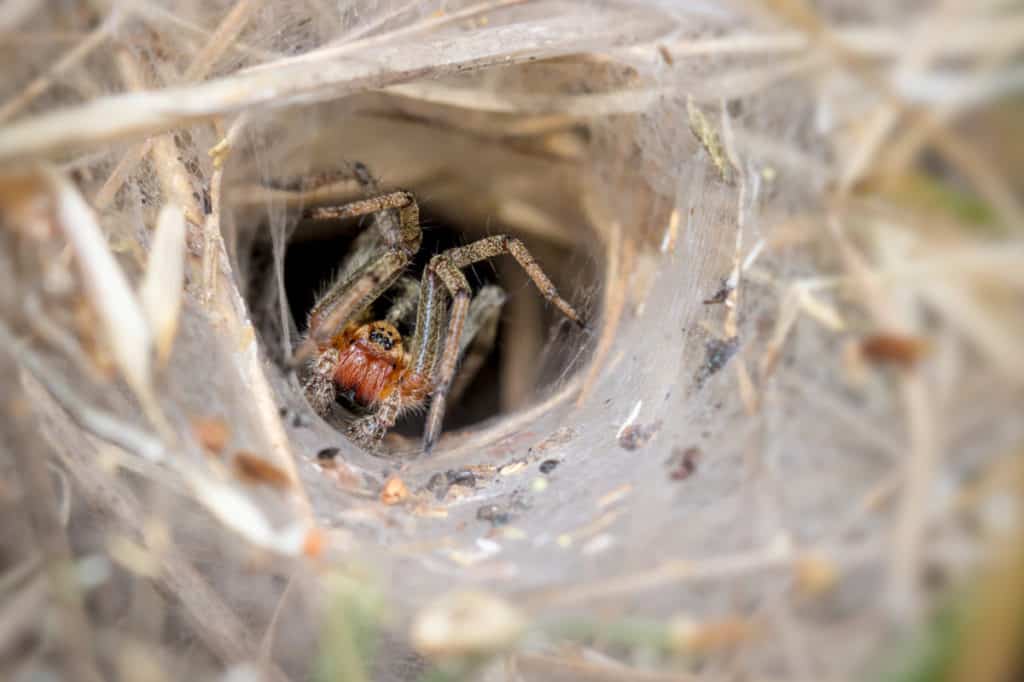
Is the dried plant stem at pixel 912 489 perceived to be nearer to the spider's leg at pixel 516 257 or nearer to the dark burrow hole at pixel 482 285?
the spider's leg at pixel 516 257

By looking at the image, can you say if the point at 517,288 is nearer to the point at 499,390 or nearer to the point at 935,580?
the point at 499,390

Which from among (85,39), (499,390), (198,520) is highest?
(499,390)

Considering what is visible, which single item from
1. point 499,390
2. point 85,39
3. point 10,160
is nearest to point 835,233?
point 10,160

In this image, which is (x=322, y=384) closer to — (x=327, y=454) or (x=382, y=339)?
(x=382, y=339)

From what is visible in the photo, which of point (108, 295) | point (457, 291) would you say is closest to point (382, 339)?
point (457, 291)

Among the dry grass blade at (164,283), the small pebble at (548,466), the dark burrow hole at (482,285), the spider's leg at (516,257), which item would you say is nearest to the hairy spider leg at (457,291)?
A: the spider's leg at (516,257)

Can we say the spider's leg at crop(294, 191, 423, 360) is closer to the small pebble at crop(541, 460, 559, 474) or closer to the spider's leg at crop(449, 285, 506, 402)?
the spider's leg at crop(449, 285, 506, 402)
